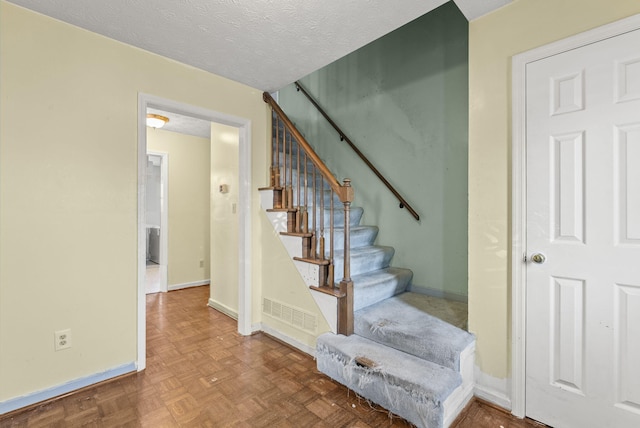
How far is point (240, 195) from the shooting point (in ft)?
9.67

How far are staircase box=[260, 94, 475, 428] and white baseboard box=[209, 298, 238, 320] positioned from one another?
131 centimetres

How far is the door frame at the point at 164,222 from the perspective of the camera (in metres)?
4.40

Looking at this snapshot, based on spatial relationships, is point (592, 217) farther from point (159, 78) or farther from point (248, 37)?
point (159, 78)

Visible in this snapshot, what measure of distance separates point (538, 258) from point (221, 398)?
209 centimetres

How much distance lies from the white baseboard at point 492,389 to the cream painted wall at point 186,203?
422cm

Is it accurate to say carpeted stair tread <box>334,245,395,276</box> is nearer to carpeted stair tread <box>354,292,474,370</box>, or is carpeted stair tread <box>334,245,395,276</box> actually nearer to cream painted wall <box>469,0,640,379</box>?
carpeted stair tread <box>354,292,474,370</box>

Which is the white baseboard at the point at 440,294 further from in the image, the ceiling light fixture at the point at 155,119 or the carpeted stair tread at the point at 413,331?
the ceiling light fixture at the point at 155,119

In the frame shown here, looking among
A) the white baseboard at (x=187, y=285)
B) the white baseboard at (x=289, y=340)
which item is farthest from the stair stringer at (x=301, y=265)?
the white baseboard at (x=187, y=285)

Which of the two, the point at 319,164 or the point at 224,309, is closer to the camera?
the point at 319,164

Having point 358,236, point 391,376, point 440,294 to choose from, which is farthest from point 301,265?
point 440,294

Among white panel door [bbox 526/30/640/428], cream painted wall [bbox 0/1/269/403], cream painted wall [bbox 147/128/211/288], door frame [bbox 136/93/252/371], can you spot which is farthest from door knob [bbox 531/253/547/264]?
cream painted wall [bbox 147/128/211/288]

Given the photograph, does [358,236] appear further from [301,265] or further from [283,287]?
[283,287]

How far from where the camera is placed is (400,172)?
9.91 ft

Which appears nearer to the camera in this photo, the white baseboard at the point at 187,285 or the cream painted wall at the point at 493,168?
the cream painted wall at the point at 493,168
